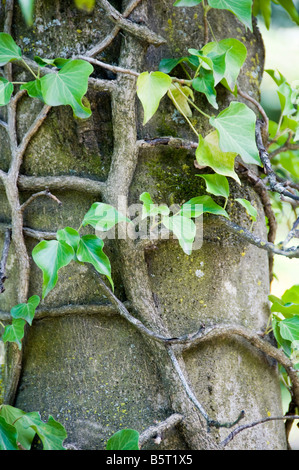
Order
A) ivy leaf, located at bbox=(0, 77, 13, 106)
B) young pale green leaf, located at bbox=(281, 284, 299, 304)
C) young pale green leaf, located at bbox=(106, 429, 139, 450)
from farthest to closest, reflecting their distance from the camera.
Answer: young pale green leaf, located at bbox=(281, 284, 299, 304) < ivy leaf, located at bbox=(0, 77, 13, 106) < young pale green leaf, located at bbox=(106, 429, 139, 450)

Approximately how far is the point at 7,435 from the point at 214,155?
0.60 m

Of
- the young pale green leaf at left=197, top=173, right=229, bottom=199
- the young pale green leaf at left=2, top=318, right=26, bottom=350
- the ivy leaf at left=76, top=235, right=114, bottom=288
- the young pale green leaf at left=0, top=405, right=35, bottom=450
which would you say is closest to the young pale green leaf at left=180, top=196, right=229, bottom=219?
the young pale green leaf at left=197, top=173, right=229, bottom=199

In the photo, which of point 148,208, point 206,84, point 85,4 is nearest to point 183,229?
point 148,208

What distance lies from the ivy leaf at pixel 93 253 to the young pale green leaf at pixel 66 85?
231mm

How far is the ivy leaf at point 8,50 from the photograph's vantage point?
0.77 meters

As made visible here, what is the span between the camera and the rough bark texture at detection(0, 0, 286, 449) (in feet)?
2.60

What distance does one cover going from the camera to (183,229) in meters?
0.72

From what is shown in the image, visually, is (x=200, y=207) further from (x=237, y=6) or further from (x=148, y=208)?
(x=237, y=6)

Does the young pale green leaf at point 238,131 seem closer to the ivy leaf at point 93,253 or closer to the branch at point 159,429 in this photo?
the ivy leaf at point 93,253

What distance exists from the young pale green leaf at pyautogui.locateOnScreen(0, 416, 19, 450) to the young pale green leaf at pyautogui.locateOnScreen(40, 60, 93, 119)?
539mm

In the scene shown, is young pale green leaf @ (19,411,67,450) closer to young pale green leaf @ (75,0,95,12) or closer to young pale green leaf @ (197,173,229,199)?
young pale green leaf @ (197,173,229,199)
